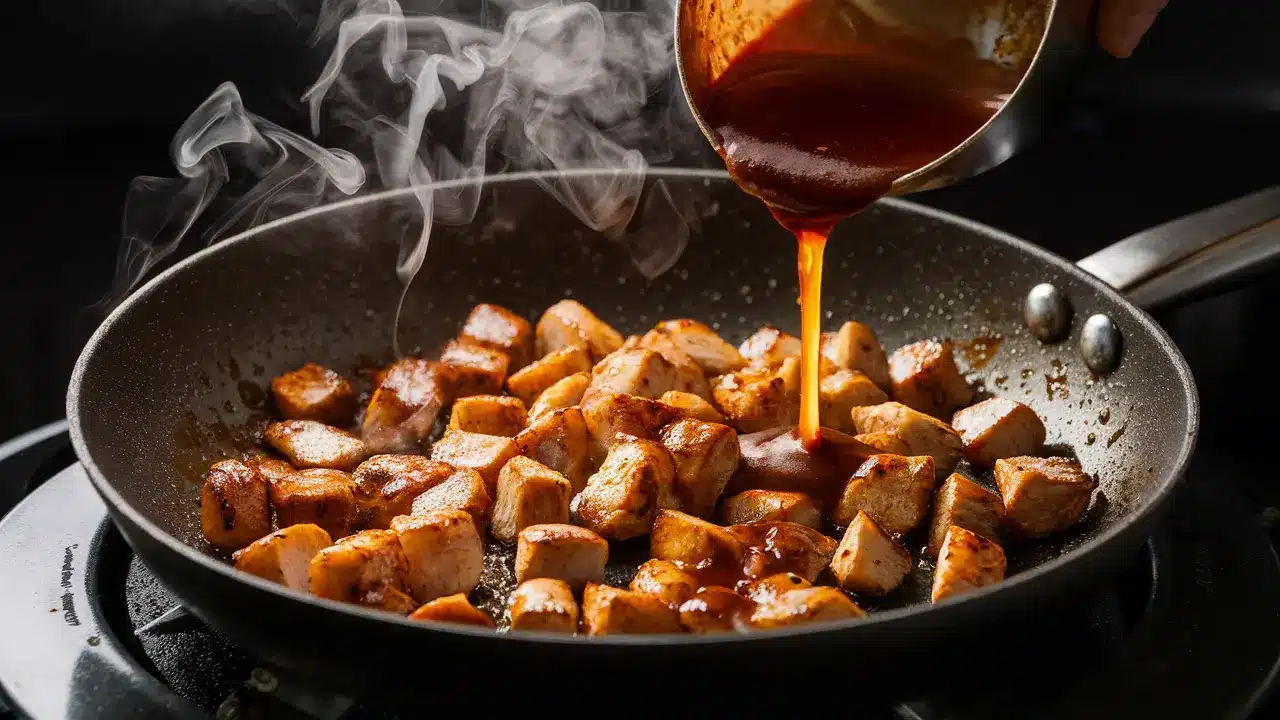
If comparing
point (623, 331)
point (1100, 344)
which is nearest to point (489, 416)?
point (623, 331)

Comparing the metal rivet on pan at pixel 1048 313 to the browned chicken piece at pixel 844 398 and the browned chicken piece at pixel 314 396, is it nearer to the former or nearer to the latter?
the browned chicken piece at pixel 844 398

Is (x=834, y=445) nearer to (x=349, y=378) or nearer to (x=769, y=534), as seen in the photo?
(x=769, y=534)

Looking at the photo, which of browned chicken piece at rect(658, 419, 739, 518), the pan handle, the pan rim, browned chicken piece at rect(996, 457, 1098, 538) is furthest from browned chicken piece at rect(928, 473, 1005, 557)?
the pan handle

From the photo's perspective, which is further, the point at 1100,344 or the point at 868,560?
the point at 1100,344

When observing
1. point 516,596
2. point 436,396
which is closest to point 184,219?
point 436,396

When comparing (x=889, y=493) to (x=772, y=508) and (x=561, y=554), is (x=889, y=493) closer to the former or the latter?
(x=772, y=508)

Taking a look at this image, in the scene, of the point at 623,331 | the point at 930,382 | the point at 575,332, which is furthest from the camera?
the point at 623,331
